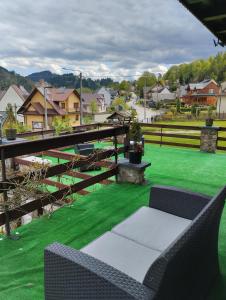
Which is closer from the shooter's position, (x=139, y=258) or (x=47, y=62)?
(x=139, y=258)

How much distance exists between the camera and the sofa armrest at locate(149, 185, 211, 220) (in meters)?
1.95

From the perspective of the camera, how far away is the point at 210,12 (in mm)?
2238

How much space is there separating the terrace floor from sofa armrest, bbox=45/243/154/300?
559 millimetres

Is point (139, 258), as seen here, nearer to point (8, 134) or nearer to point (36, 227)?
point (36, 227)

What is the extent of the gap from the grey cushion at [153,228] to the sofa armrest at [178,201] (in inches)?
2.0

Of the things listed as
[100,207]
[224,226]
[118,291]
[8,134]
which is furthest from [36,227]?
[8,134]

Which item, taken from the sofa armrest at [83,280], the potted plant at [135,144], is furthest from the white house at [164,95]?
the sofa armrest at [83,280]

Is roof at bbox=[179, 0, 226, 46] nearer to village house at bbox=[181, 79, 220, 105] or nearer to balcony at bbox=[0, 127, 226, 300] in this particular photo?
balcony at bbox=[0, 127, 226, 300]

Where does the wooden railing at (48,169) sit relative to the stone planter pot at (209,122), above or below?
below

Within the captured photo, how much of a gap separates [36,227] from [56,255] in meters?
1.48

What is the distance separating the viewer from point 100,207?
3129 millimetres

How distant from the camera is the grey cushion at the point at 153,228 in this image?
5.66ft

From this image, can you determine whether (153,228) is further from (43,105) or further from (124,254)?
(43,105)

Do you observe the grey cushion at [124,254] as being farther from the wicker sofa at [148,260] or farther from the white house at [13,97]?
the white house at [13,97]
